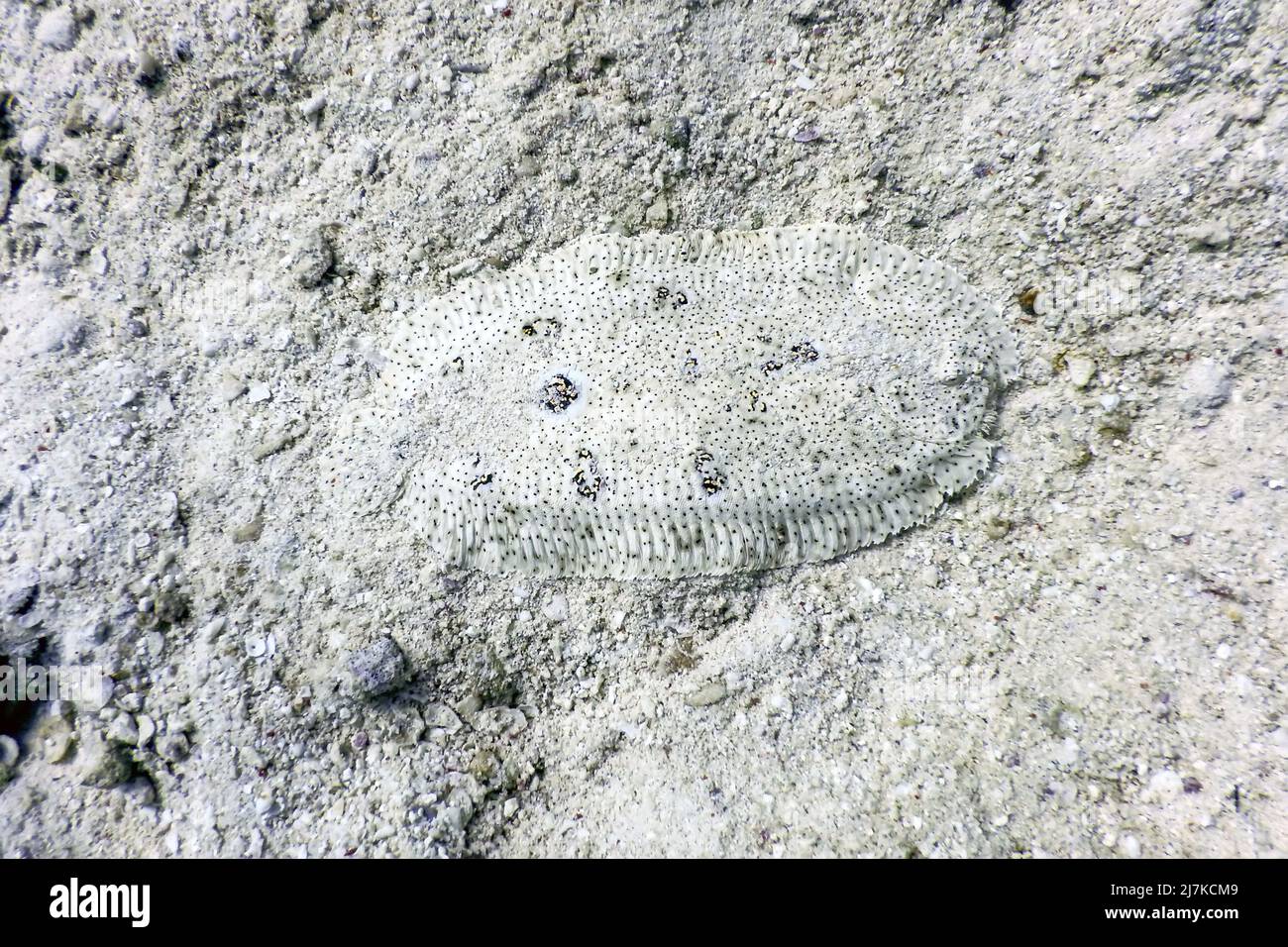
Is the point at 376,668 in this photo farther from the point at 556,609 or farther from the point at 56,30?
the point at 56,30

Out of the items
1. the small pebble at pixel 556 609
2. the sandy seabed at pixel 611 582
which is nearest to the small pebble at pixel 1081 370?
the sandy seabed at pixel 611 582

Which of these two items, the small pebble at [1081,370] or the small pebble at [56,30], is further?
the small pebble at [56,30]

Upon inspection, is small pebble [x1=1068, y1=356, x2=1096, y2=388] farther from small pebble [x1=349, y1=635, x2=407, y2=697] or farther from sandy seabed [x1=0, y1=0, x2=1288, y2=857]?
small pebble [x1=349, y1=635, x2=407, y2=697]

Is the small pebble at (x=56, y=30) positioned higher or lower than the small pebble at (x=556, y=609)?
higher

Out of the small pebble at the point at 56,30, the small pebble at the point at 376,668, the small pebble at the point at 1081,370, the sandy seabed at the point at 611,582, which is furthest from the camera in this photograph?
the small pebble at the point at 56,30

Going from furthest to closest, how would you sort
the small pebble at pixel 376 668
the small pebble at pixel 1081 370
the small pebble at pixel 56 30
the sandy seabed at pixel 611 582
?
1. the small pebble at pixel 56 30
2. the small pebble at pixel 1081 370
3. the small pebble at pixel 376 668
4. the sandy seabed at pixel 611 582
